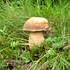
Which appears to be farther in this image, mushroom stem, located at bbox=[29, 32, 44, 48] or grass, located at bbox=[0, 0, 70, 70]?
mushroom stem, located at bbox=[29, 32, 44, 48]

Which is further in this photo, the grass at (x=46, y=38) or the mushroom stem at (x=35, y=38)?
the mushroom stem at (x=35, y=38)

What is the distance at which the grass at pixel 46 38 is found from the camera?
312cm

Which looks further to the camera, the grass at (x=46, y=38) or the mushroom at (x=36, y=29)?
the mushroom at (x=36, y=29)

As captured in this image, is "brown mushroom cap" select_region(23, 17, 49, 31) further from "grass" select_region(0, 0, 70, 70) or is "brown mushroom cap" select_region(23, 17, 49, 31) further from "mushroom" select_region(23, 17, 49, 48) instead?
"grass" select_region(0, 0, 70, 70)

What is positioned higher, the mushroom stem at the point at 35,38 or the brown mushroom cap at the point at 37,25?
the brown mushroom cap at the point at 37,25

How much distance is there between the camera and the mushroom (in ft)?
11.1

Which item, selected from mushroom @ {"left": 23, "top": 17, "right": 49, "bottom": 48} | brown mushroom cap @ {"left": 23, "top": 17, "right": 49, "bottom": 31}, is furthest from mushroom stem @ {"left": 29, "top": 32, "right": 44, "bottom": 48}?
brown mushroom cap @ {"left": 23, "top": 17, "right": 49, "bottom": 31}

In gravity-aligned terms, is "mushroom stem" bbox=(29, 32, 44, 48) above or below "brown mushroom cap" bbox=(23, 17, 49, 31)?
below

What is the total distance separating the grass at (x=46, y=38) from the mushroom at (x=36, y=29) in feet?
0.30

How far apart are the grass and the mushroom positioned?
0.09 meters

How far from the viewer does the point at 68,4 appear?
174 inches

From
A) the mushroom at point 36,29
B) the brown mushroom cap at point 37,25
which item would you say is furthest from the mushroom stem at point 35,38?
the brown mushroom cap at point 37,25

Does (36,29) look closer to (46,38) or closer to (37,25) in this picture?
(37,25)

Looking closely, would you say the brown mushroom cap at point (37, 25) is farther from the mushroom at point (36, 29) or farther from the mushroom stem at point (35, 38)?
the mushroom stem at point (35, 38)
